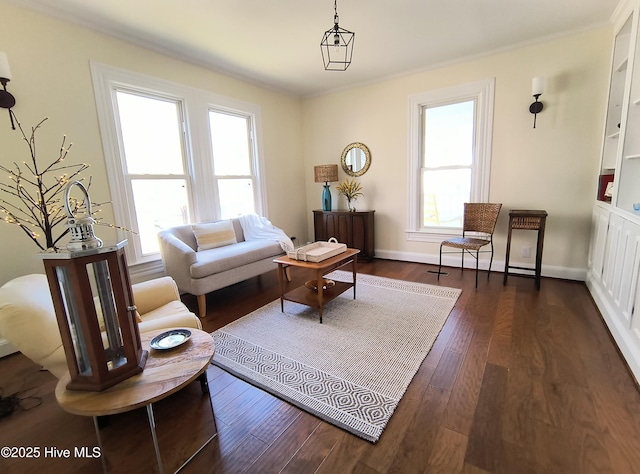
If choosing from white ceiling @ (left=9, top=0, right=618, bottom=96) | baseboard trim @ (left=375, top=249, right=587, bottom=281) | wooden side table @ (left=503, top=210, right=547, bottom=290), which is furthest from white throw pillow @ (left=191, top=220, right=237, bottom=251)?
wooden side table @ (left=503, top=210, right=547, bottom=290)

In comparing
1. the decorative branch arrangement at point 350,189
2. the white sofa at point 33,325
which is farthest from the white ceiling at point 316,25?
the white sofa at point 33,325

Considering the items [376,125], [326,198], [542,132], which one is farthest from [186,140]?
[542,132]

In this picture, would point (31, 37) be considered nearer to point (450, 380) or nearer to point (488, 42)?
point (450, 380)

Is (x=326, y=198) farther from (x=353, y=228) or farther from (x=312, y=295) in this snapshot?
(x=312, y=295)

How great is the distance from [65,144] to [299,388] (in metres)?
2.75

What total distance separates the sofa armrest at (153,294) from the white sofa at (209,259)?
0.58 metres

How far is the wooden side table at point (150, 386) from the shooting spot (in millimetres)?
1030

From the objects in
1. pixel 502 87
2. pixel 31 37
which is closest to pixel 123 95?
pixel 31 37

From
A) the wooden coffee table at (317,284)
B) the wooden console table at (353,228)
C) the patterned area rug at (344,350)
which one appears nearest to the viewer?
the patterned area rug at (344,350)

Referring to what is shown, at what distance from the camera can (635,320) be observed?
73.0 inches

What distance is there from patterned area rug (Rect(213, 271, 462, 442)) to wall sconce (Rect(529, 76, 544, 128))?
84.8 inches

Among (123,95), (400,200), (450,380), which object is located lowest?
(450,380)

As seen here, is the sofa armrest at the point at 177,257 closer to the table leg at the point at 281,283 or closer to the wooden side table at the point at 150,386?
the table leg at the point at 281,283

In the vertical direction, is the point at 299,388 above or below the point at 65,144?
below
